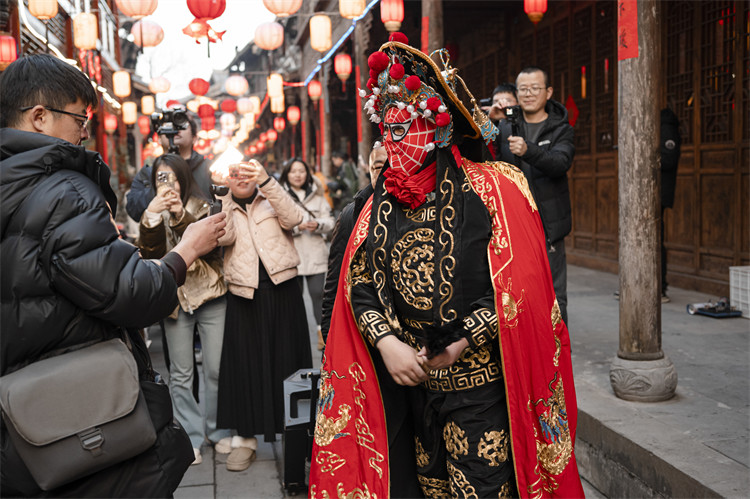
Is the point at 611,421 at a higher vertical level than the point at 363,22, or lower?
lower

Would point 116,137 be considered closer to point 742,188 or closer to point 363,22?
point 363,22

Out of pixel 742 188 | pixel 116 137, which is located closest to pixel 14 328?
pixel 742 188

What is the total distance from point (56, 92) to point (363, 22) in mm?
11010

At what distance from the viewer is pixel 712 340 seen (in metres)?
5.97

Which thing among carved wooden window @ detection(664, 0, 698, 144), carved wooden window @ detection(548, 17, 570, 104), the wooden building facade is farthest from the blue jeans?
carved wooden window @ detection(548, 17, 570, 104)

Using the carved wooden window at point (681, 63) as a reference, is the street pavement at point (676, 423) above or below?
below

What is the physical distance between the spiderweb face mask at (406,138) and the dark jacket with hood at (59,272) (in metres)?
1.04

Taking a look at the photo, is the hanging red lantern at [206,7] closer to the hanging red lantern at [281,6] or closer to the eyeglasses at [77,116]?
the hanging red lantern at [281,6]

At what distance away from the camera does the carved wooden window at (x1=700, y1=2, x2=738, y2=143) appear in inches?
291

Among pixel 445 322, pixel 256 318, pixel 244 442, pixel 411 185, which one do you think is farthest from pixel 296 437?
pixel 411 185

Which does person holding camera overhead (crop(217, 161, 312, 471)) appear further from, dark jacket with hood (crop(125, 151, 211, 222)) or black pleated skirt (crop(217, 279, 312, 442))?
dark jacket with hood (crop(125, 151, 211, 222))

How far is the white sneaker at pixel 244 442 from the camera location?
15.2 ft

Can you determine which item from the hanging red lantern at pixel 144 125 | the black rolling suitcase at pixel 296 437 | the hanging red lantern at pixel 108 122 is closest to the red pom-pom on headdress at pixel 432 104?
the black rolling suitcase at pixel 296 437

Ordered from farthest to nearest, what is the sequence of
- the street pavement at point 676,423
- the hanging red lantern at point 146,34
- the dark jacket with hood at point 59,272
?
the hanging red lantern at point 146,34
the street pavement at point 676,423
the dark jacket with hood at point 59,272
